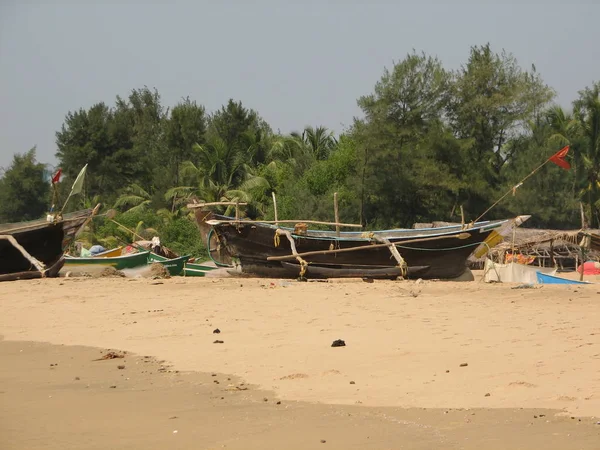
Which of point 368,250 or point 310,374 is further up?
point 368,250

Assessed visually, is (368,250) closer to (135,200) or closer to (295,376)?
(295,376)

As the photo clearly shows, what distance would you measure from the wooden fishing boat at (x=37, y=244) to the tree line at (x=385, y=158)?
532 inches

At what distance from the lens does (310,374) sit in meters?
6.92

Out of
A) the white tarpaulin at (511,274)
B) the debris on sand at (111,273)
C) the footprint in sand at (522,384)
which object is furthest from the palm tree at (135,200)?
the footprint in sand at (522,384)

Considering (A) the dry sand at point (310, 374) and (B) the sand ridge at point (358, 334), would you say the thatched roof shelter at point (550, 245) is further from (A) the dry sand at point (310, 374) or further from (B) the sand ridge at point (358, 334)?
(A) the dry sand at point (310, 374)

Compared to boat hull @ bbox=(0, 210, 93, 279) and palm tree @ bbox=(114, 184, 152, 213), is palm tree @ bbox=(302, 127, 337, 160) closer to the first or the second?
palm tree @ bbox=(114, 184, 152, 213)

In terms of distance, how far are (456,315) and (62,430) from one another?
5.66m

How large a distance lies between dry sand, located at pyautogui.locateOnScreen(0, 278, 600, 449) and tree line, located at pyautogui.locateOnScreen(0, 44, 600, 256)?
22675 millimetres

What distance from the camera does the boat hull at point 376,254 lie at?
17.8 meters

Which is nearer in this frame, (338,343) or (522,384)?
(522,384)

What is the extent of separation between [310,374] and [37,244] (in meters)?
14.0

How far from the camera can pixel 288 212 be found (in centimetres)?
3516

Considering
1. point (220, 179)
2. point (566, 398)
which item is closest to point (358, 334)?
point (566, 398)

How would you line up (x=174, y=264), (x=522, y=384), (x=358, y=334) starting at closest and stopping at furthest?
(x=522, y=384), (x=358, y=334), (x=174, y=264)
